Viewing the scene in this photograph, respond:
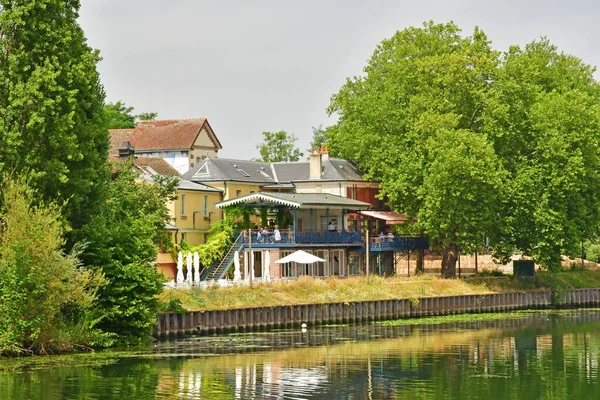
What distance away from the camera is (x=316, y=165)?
316ft

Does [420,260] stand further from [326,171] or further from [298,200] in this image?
[298,200]

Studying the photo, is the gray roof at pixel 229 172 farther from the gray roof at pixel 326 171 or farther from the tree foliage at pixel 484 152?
the tree foliage at pixel 484 152

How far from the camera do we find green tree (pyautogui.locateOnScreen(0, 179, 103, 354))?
165ft

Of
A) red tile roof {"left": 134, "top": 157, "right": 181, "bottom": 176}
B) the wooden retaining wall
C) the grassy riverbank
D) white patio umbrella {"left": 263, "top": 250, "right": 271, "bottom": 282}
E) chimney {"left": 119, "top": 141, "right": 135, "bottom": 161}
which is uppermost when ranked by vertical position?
chimney {"left": 119, "top": 141, "right": 135, "bottom": 161}

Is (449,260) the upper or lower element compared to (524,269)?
upper

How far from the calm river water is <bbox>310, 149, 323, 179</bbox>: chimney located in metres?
30.8

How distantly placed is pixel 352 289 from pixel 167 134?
54.0 metres

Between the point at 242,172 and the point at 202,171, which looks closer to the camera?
the point at 202,171

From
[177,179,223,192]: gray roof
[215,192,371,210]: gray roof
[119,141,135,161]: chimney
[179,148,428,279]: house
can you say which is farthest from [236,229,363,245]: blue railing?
[119,141,135,161]: chimney

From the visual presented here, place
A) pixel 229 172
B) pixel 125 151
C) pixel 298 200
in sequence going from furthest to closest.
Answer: pixel 125 151 → pixel 229 172 → pixel 298 200

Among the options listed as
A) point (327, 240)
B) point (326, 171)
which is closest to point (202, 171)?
point (326, 171)

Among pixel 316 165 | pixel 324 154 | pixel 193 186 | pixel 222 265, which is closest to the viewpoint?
pixel 222 265

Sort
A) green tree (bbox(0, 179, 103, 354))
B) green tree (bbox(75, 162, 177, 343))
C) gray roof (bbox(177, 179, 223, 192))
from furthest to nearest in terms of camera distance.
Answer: gray roof (bbox(177, 179, 223, 192)), green tree (bbox(75, 162, 177, 343)), green tree (bbox(0, 179, 103, 354))

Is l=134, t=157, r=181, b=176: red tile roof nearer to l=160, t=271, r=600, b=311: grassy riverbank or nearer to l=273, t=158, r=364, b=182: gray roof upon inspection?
l=273, t=158, r=364, b=182: gray roof
